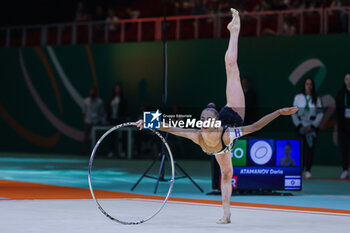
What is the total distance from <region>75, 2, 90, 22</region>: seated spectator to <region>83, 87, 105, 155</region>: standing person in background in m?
2.66

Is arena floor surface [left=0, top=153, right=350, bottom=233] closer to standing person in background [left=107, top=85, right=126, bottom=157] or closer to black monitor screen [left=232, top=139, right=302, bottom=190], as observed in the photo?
black monitor screen [left=232, top=139, right=302, bottom=190]

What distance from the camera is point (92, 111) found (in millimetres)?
25312

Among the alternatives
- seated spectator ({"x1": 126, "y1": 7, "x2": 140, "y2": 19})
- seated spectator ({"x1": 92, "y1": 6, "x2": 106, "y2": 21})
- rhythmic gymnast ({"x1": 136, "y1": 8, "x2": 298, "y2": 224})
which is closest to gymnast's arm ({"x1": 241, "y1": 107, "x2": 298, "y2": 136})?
rhythmic gymnast ({"x1": 136, "y1": 8, "x2": 298, "y2": 224})

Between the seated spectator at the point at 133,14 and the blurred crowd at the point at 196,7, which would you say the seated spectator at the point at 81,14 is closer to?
the blurred crowd at the point at 196,7

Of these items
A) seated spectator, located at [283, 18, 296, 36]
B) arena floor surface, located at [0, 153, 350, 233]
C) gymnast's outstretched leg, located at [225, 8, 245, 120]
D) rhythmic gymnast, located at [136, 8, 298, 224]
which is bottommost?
arena floor surface, located at [0, 153, 350, 233]

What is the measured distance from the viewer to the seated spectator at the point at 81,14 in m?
26.7

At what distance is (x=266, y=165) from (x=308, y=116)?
380 cm

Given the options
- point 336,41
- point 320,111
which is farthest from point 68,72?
point 320,111

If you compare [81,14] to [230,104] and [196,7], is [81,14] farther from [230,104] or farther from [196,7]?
[230,104]

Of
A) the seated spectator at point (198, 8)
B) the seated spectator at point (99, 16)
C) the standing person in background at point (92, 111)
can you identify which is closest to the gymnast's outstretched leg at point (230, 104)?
the seated spectator at point (198, 8)

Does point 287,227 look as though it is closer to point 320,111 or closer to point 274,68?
point 320,111

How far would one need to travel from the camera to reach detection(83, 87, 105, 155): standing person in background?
2527cm

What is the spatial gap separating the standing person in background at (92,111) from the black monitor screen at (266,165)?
12.4 meters

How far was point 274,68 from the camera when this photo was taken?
23.1m
